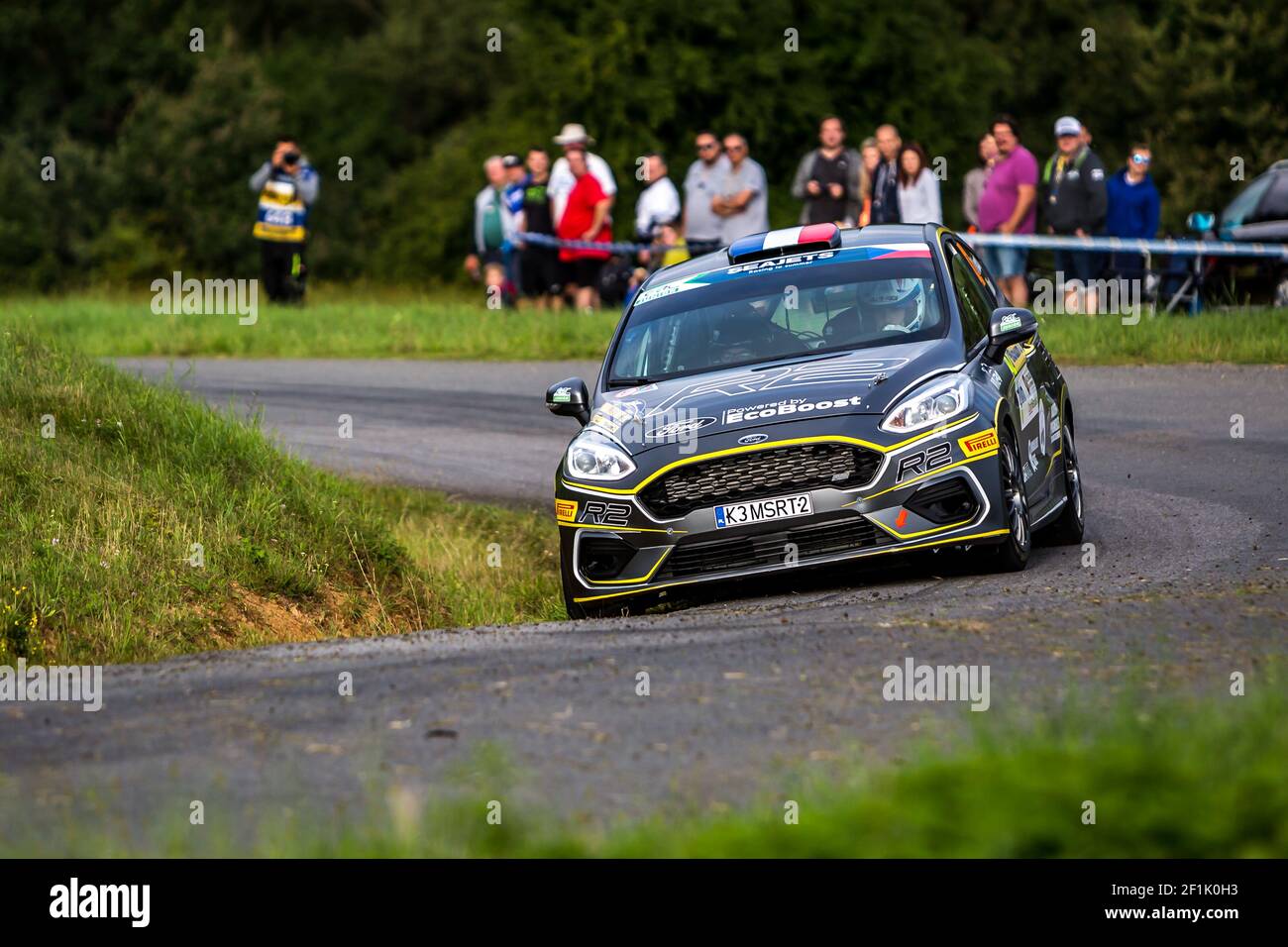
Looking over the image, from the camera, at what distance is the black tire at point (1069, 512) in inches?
442

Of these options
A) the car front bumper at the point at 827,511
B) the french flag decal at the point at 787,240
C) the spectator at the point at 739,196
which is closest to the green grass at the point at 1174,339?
the spectator at the point at 739,196

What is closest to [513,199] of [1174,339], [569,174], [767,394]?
[569,174]

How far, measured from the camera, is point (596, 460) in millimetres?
9938

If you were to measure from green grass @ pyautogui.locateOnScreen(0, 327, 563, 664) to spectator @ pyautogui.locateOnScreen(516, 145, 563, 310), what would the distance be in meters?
10.9

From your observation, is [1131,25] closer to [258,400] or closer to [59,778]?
[258,400]

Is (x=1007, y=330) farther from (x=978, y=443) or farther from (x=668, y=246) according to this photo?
(x=668, y=246)

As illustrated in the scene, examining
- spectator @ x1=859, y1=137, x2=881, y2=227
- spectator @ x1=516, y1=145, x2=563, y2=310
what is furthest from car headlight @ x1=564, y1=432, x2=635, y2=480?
spectator @ x1=516, y1=145, x2=563, y2=310

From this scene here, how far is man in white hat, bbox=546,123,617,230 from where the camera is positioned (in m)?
23.7

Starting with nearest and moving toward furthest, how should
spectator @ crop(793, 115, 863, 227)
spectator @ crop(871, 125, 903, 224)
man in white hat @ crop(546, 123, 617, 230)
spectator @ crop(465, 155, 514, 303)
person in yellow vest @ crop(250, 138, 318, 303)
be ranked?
spectator @ crop(871, 125, 903, 224)
spectator @ crop(793, 115, 863, 227)
man in white hat @ crop(546, 123, 617, 230)
spectator @ crop(465, 155, 514, 303)
person in yellow vest @ crop(250, 138, 318, 303)

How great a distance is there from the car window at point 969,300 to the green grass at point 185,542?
3050mm

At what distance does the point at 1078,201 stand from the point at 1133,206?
4.21ft

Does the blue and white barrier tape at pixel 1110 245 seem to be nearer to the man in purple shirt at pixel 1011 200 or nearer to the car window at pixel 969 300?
the man in purple shirt at pixel 1011 200

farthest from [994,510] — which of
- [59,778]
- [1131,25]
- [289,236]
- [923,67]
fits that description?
[1131,25]

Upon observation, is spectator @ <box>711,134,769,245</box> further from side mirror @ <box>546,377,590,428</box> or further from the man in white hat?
side mirror @ <box>546,377,590,428</box>
